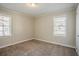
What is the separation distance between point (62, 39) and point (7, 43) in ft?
6.63

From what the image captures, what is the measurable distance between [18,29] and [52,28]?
61.7 inches

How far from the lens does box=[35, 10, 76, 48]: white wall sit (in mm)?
1766

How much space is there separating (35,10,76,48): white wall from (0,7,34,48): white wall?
44 cm

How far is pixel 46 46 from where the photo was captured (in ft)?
6.97

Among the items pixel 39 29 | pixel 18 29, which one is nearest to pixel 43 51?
pixel 39 29

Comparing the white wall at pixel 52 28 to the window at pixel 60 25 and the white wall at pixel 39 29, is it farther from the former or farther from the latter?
the window at pixel 60 25

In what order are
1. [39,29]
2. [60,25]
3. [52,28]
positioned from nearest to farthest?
[60,25]
[52,28]
[39,29]

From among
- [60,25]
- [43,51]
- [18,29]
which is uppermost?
[60,25]

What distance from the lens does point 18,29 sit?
8.75 feet

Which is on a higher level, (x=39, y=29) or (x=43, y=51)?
(x=39, y=29)

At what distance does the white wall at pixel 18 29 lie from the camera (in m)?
2.27

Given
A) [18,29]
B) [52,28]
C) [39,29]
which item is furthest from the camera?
[18,29]

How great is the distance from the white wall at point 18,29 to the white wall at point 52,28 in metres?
0.44

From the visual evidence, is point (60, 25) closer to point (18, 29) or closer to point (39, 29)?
point (39, 29)
